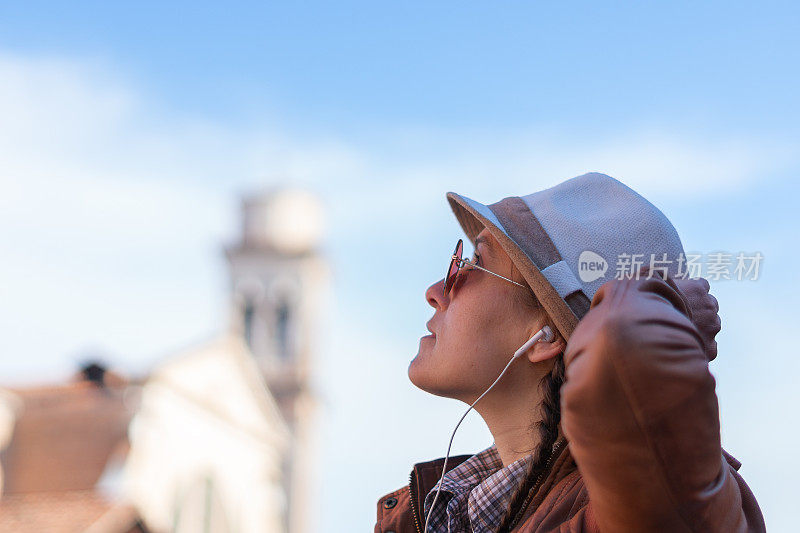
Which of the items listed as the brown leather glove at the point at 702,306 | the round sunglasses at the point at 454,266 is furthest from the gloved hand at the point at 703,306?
the round sunglasses at the point at 454,266

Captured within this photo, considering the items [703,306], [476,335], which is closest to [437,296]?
[476,335]

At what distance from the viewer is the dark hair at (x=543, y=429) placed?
6.97 feet

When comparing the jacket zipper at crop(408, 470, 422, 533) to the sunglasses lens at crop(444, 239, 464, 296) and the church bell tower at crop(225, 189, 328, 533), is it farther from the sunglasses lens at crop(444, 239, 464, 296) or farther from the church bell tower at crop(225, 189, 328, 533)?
the church bell tower at crop(225, 189, 328, 533)

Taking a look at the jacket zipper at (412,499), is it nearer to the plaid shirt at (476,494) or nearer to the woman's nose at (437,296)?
the plaid shirt at (476,494)

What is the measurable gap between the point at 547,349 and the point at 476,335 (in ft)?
0.63

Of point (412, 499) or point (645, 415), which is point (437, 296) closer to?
point (412, 499)

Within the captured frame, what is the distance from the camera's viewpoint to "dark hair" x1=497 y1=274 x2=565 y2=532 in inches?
83.6

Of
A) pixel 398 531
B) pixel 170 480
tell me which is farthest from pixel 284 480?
pixel 398 531

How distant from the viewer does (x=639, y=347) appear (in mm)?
1210

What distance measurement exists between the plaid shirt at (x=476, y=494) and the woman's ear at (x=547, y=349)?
229 millimetres

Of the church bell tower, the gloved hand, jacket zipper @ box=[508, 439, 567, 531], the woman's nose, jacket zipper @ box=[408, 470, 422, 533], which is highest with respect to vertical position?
the gloved hand

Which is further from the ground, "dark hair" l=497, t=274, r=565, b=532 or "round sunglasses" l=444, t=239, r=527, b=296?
"round sunglasses" l=444, t=239, r=527, b=296

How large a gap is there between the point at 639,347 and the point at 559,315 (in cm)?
88

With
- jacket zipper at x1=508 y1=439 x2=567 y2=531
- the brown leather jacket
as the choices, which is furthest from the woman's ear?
the brown leather jacket
